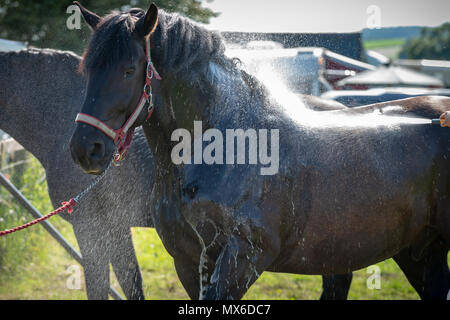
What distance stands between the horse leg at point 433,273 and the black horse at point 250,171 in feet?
1.43

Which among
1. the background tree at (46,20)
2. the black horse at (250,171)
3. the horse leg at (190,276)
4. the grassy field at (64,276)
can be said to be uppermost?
the background tree at (46,20)

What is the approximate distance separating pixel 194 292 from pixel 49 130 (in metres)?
2.06

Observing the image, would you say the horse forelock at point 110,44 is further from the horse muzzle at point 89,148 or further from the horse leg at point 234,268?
the horse leg at point 234,268

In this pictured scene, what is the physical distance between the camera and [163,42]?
2.52 meters

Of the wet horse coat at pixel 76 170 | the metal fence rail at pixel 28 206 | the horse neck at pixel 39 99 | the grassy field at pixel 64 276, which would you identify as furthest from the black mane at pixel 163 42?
the grassy field at pixel 64 276

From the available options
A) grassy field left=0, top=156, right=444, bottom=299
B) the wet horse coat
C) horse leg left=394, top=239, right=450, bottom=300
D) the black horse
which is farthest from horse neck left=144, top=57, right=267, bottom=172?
grassy field left=0, top=156, right=444, bottom=299

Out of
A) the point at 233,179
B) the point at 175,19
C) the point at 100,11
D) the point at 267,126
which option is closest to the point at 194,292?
the point at 233,179

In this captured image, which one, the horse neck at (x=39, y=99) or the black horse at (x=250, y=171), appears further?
the horse neck at (x=39, y=99)

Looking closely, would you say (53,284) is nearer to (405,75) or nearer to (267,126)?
(267,126)

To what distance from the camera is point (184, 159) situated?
8.63 ft

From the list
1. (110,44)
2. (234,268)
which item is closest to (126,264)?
(234,268)

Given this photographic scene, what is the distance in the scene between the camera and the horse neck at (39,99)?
4.14 metres
